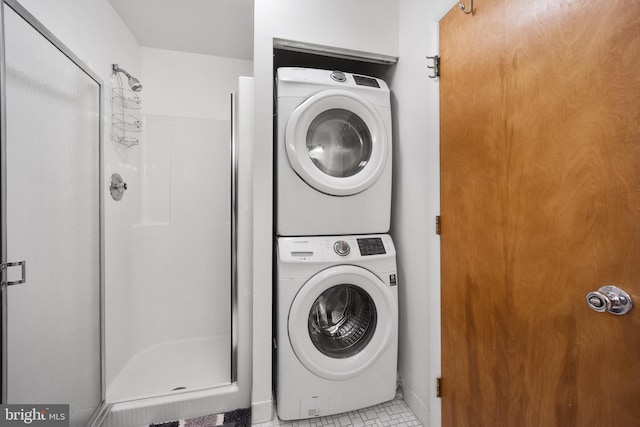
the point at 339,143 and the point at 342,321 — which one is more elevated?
the point at 339,143

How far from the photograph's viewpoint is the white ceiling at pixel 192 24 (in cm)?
173

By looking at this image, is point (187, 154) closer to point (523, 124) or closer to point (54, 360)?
point (54, 360)

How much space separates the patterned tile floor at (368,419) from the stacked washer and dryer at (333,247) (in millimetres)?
79

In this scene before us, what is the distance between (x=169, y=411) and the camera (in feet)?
4.77

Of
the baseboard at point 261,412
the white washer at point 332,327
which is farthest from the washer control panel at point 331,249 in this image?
the baseboard at point 261,412

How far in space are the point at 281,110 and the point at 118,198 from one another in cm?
122

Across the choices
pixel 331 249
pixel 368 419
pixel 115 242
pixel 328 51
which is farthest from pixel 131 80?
pixel 368 419

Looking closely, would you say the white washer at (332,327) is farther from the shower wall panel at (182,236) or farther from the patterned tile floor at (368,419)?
the shower wall panel at (182,236)

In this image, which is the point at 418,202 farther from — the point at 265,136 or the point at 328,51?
the point at 328,51

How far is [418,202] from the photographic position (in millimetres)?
1480

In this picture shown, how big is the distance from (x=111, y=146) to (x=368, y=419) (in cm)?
220

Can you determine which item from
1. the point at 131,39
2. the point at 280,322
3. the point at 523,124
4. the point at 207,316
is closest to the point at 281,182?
the point at 280,322

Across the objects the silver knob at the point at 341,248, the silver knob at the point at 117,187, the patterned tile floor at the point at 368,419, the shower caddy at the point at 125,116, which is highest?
the shower caddy at the point at 125,116

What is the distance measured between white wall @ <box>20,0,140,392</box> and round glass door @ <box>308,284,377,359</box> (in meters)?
1.29
